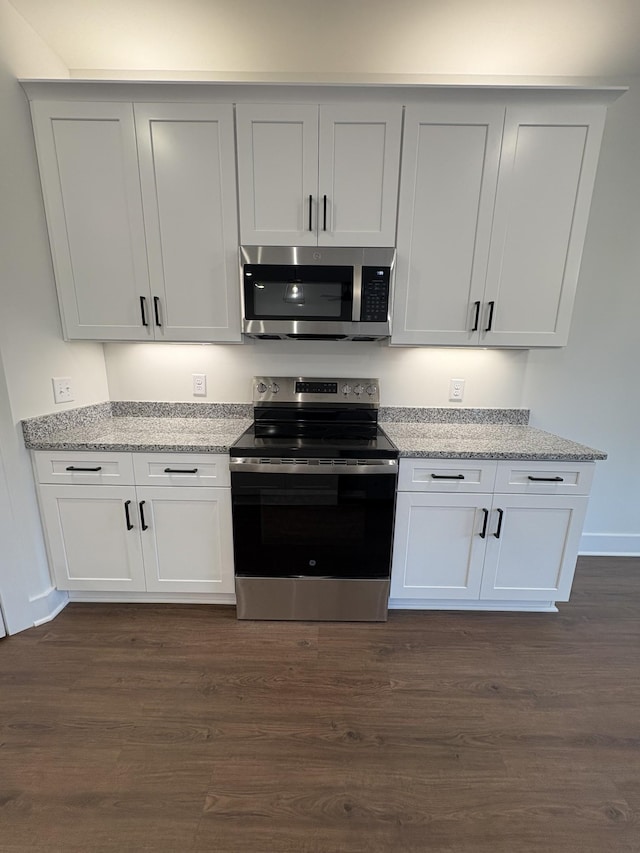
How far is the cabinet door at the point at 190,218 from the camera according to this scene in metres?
1.66

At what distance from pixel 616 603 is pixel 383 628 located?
147 cm

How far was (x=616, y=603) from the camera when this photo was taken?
2064mm

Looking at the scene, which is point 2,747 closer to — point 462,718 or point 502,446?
point 462,718

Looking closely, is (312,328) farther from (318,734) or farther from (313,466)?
(318,734)

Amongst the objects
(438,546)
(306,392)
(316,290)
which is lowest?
(438,546)

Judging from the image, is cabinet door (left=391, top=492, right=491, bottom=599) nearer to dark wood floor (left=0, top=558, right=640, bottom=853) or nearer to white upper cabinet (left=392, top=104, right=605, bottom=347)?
dark wood floor (left=0, top=558, right=640, bottom=853)

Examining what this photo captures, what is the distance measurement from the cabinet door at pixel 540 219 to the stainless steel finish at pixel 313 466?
0.93 m

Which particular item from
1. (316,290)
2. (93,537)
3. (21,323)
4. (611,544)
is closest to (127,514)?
(93,537)

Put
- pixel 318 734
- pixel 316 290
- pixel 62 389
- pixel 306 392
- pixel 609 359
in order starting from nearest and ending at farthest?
pixel 318 734
pixel 316 290
pixel 62 389
pixel 306 392
pixel 609 359

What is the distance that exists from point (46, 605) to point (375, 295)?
2421 mm

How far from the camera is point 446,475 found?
175cm

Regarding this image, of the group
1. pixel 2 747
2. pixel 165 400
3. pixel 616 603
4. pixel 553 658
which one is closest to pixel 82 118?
pixel 165 400

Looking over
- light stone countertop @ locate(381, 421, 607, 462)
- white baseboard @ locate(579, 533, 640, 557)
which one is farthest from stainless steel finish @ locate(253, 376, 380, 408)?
white baseboard @ locate(579, 533, 640, 557)

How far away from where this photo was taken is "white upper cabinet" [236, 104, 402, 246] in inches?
64.6
